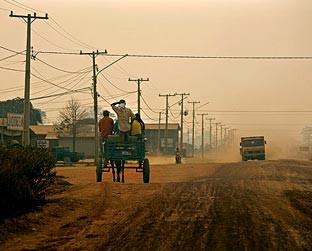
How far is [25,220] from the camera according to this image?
41.1 ft

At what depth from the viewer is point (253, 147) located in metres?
69.2

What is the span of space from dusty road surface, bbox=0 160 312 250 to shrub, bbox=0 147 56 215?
17.6 inches

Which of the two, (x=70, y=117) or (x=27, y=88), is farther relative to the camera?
(x=70, y=117)

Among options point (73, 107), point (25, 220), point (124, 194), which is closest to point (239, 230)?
point (25, 220)

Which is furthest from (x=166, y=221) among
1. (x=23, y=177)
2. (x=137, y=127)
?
(x=137, y=127)

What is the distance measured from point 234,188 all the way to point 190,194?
88.6 inches

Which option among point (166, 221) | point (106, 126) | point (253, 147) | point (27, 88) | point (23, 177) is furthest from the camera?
point (253, 147)

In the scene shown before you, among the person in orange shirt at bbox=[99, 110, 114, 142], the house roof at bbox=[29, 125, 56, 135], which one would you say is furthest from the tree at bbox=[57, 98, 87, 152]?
the person in orange shirt at bbox=[99, 110, 114, 142]

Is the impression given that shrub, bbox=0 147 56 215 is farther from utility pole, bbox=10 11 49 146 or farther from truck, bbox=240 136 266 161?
truck, bbox=240 136 266 161

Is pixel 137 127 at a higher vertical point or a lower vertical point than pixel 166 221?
higher

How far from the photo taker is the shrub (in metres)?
13.2

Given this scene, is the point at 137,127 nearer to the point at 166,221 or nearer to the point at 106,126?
the point at 106,126

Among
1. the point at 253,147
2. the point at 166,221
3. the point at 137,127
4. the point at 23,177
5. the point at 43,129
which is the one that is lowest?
the point at 166,221

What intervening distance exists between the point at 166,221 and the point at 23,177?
381 cm
